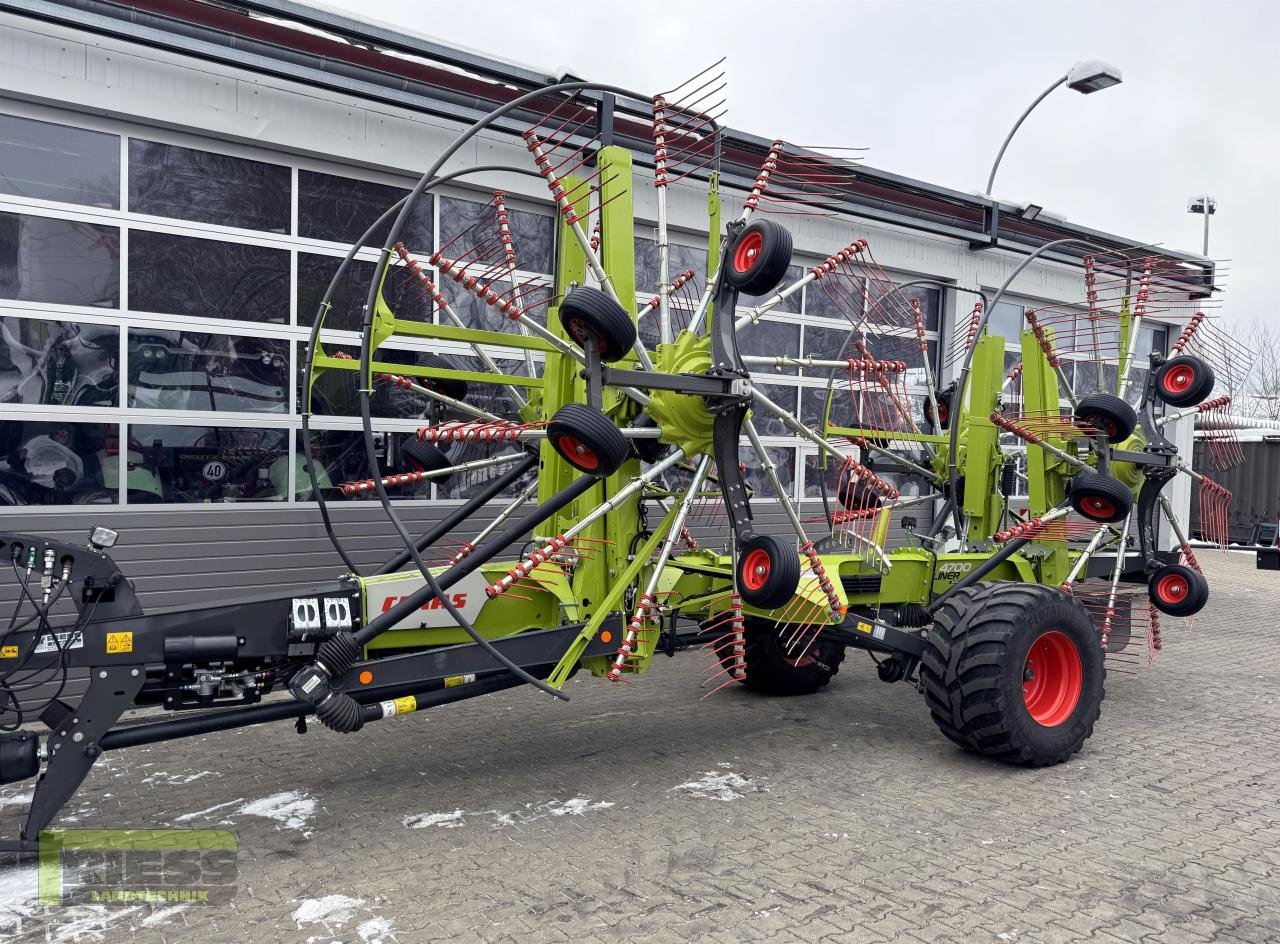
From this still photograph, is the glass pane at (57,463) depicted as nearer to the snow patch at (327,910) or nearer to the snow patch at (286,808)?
the snow patch at (286,808)

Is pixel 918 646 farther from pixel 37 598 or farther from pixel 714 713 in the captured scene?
pixel 37 598

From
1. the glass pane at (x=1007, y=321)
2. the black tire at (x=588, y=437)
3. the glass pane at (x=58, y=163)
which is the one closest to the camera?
the black tire at (x=588, y=437)

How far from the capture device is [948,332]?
43.2ft

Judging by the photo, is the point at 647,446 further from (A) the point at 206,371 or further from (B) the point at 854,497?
(A) the point at 206,371

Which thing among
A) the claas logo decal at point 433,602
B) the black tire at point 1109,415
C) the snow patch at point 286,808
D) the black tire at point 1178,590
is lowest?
the snow patch at point 286,808

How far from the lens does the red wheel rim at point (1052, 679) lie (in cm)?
603

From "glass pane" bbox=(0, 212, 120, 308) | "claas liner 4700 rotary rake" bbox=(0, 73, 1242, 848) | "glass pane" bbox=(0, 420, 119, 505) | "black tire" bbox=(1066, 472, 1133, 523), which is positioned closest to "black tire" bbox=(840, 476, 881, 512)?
"claas liner 4700 rotary rake" bbox=(0, 73, 1242, 848)

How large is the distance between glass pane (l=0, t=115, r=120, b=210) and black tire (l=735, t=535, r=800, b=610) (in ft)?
18.1

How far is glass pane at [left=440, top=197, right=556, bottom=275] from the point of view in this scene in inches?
355

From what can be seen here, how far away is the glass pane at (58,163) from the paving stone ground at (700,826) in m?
3.99

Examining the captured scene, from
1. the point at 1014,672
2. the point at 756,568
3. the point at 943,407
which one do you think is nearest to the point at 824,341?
the point at 943,407

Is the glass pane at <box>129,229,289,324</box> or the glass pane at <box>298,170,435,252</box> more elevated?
the glass pane at <box>298,170,435,252</box>

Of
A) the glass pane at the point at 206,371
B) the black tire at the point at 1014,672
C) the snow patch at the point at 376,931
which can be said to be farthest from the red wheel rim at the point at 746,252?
the glass pane at the point at 206,371

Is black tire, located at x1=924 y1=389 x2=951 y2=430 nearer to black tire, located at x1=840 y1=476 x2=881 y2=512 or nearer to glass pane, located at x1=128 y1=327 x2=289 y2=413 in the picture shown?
black tire, located at x1=840 y1=476 x2=881 y2=512
